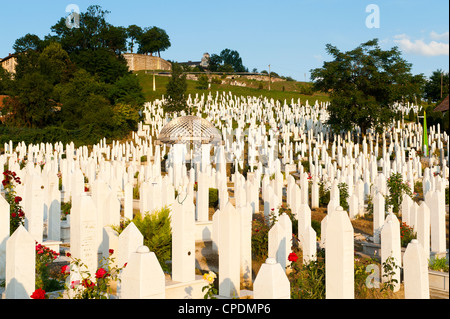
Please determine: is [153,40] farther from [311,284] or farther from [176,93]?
[311,284]

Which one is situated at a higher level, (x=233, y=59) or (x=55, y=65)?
(x=233, y=59)

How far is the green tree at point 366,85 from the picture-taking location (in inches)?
1474

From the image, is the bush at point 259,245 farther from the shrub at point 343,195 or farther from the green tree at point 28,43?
the green tree at point 28,43

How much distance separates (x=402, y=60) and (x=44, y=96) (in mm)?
32189

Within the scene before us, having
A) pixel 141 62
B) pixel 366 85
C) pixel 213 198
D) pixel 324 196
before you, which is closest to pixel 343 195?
pixel 324 196

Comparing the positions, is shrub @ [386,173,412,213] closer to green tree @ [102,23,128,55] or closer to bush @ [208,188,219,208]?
bush @ [208,188,219,208]

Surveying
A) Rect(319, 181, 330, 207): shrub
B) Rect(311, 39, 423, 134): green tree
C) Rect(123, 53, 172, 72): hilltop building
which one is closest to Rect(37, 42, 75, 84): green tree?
Rect(311, 39, 423, 134): green tree

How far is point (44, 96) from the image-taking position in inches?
1826

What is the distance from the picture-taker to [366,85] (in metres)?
38.6

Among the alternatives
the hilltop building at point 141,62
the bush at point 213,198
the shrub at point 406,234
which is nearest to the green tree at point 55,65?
the bush at point 213,198

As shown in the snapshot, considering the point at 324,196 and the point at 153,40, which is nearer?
the point at 324,196

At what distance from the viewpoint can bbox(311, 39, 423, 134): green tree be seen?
3744 centimetres

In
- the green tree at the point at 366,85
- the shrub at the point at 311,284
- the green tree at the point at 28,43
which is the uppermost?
the green tree at the point at 28,43
